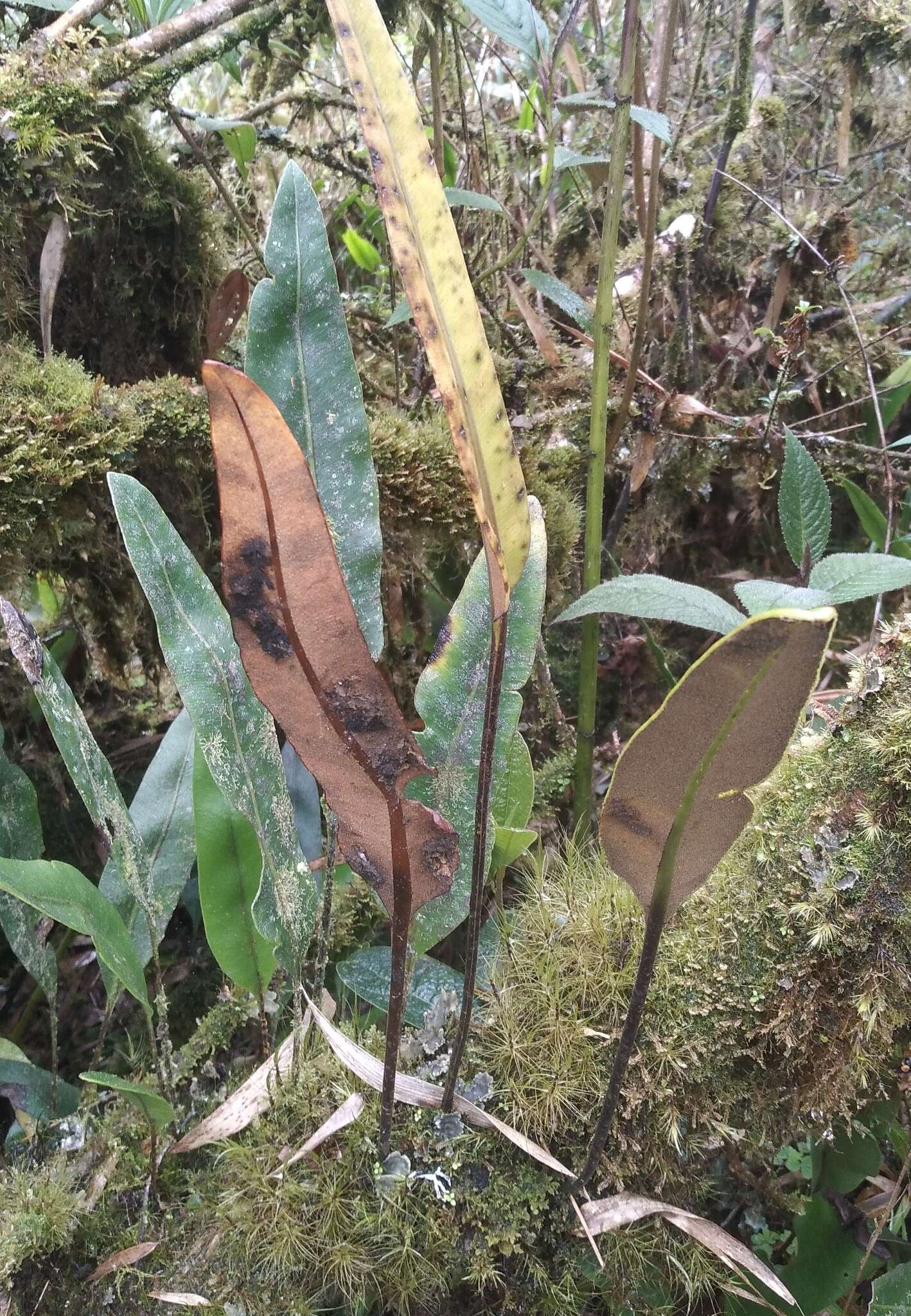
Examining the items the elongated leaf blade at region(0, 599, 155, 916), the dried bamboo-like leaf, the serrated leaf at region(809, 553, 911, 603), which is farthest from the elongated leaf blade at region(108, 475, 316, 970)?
the serrated leaf at region(809, 553, 911, 603)

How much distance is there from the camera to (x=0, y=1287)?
0.76 m

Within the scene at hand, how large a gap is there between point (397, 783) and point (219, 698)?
30 centimetres

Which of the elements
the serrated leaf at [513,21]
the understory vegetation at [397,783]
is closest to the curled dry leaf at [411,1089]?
the understory vegetation at [397,783]

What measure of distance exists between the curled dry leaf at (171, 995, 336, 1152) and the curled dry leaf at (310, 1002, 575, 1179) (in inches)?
4.8

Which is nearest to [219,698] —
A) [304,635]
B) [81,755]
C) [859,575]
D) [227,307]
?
[81,755]

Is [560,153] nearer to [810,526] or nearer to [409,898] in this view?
[810,526]

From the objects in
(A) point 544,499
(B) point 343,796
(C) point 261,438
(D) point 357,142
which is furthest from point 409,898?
(D) point 357,142

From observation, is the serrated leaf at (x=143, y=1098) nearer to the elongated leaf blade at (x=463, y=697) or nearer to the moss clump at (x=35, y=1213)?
the moss clump at (x=35, y=1213)

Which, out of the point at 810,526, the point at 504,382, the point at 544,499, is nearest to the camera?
the point at 810,526

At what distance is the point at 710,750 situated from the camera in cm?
46

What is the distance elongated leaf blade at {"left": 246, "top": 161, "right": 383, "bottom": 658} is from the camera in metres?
0.66

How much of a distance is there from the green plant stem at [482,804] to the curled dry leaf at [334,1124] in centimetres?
11

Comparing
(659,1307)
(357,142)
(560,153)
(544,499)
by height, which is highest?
(357,142)

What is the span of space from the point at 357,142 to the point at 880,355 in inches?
56.0
